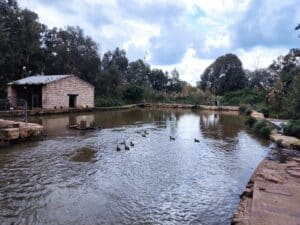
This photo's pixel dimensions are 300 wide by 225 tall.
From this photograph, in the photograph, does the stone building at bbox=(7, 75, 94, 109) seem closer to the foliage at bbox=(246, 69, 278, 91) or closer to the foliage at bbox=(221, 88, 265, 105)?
the foliage at bbox=(221, 88, 265, 105)

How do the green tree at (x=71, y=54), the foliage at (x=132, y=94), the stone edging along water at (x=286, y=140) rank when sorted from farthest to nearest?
the foliage at (x=132, y=94), the green tree at (x=71, y=54), the stone edging along water at (x=286, y=140)

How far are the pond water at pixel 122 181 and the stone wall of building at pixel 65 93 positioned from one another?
1451 cm

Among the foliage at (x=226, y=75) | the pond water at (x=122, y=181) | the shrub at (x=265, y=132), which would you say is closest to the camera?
the pond water at (x=122, y=181)

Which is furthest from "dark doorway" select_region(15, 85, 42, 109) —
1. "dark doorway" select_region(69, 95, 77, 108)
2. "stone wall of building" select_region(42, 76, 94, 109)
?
"dark doorway" select_region(69, 95, 77, 108)

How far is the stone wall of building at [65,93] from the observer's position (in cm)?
2667

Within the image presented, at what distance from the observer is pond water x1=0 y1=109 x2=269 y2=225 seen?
19.0 feet

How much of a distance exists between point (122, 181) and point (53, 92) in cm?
2145

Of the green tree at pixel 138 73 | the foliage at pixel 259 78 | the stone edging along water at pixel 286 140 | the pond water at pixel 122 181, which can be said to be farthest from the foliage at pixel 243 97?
the pond water at pixel 122 181

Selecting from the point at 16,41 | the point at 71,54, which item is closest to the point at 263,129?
the point at 16,41

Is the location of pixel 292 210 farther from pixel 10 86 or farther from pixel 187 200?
pixel 10 86

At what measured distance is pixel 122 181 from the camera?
7797mm

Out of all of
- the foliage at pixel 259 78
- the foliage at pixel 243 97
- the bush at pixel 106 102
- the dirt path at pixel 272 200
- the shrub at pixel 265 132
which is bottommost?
the dirt path at pixel 272 200

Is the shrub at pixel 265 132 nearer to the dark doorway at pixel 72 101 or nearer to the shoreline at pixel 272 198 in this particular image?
the shoreline at pixel 272 198

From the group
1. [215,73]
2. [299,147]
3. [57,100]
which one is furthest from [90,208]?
[215,73]
